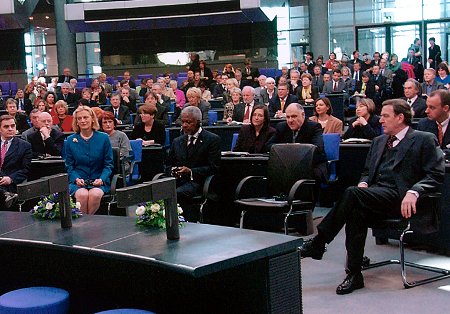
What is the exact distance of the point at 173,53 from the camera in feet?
77.3

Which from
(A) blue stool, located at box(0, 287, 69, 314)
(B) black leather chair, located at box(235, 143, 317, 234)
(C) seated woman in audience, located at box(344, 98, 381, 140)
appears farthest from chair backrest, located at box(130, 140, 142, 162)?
(A) blue stool, located at box(0, 287, 69, 314)

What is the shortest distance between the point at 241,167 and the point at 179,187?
32.0 inches

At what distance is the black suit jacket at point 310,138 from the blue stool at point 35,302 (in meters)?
3.09

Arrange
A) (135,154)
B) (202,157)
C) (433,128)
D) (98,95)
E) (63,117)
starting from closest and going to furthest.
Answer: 1. (433,128)
2. (202,157)
3. (135,154)
4. (63,117)
5. (98,95)

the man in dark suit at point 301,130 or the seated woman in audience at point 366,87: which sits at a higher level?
the seated woman in audience at point 366,87

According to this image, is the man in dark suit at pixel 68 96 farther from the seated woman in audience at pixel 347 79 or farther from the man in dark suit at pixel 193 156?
the man in dark suit at pixel 193 156

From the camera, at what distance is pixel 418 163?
4.87 metres

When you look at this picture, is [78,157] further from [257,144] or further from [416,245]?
[416,245]

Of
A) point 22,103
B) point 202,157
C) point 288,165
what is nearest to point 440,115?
point 288,165

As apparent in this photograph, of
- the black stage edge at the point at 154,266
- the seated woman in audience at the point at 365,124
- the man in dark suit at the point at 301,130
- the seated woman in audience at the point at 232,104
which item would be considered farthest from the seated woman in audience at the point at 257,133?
the seated woman in audience at the point at 232,104

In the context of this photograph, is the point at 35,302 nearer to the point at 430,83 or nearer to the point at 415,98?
the point at 415,98

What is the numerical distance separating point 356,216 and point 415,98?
4.97 metres

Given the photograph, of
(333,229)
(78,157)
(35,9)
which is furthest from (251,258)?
(35,9)

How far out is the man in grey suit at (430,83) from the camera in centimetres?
1151
